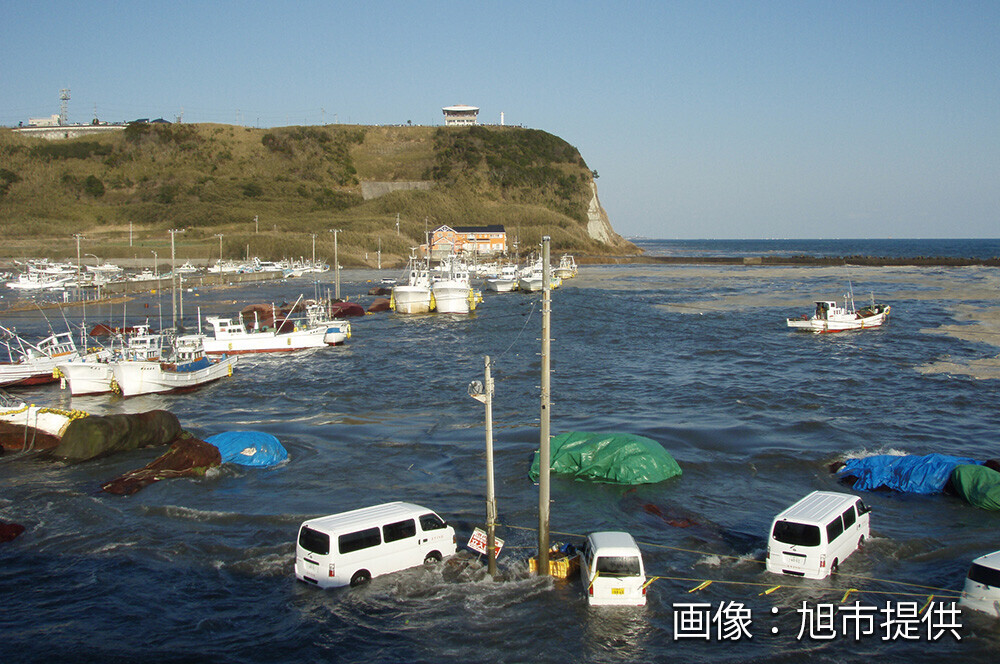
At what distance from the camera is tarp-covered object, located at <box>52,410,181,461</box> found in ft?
74.7

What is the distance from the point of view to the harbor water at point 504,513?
12711 millimetres

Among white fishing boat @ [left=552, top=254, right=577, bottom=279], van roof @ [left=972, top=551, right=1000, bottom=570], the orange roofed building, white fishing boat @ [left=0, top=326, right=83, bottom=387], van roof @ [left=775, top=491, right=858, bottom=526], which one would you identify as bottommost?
van roof @ [left=972, top=551, right=1000, bottom=570]

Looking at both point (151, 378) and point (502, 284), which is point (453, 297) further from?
point (151, 378)

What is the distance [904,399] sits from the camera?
31.3 metres

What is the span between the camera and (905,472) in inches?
784

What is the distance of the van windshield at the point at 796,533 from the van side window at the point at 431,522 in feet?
20.7

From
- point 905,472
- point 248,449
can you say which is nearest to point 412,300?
point 248,449

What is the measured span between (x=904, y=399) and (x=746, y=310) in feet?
117

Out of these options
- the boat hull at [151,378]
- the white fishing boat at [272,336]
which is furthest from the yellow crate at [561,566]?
the white fishing boat at [272,336]

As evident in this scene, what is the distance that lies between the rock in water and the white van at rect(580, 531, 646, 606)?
41.0ft

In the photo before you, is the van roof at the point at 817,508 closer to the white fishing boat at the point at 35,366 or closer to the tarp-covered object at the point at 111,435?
the tarp-covered object at the point at 111,435

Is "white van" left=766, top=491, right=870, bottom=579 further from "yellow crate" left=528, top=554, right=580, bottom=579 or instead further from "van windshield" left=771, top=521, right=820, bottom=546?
"yellow crate" left=528, top=554, right=580, bottom=579

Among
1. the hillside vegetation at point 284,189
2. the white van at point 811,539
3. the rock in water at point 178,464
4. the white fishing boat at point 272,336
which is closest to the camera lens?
the white van at point 811,539

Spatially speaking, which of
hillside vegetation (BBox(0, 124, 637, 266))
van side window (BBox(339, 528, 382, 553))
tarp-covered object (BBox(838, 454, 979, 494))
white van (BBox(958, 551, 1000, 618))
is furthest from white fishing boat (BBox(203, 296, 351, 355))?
hillside vegetation (BBox(0, 124, 637, 266))
